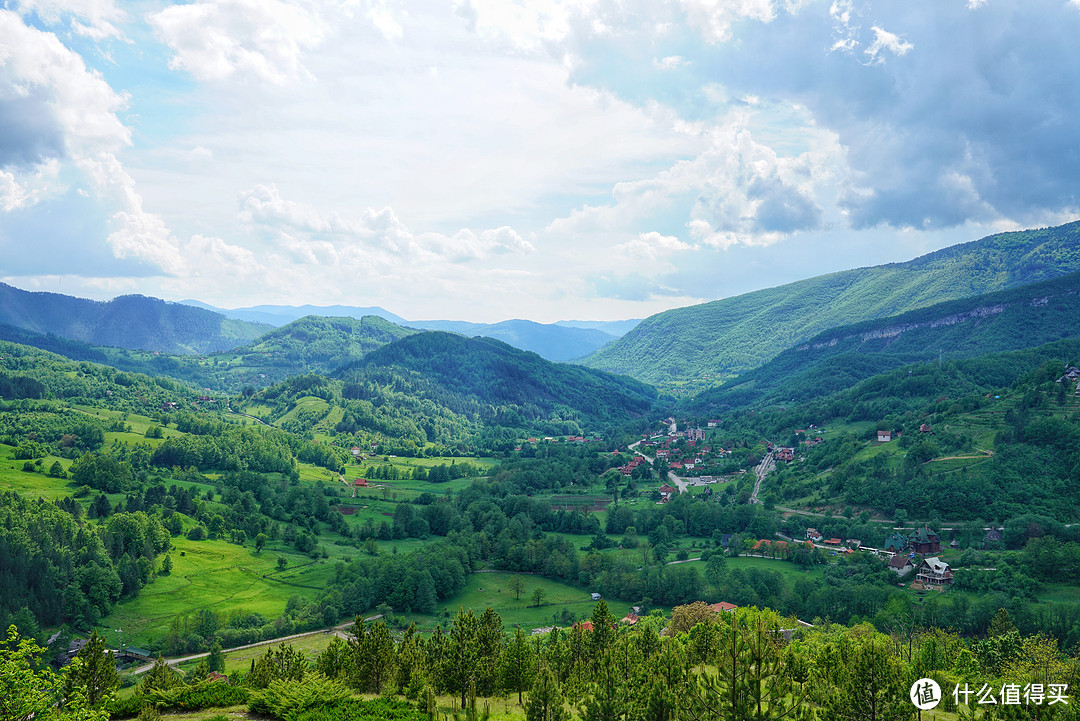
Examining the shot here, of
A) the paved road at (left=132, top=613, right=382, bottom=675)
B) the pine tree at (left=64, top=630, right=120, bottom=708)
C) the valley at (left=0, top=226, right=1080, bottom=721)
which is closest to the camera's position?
the pine tree at (left=64, top=630, right=120, bottom=708)

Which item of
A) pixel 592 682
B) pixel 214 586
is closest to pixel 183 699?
pixel 592 682

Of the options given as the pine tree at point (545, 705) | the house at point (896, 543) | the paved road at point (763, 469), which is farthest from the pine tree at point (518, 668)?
the paved road at point (763, 469)

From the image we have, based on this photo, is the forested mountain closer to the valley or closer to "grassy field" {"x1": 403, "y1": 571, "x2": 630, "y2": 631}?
the valley

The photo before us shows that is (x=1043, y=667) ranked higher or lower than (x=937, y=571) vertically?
higher

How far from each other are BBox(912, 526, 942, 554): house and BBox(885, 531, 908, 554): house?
4.45ft

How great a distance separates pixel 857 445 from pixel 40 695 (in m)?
149

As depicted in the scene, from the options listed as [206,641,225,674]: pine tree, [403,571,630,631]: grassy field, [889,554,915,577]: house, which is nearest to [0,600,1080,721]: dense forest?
[206,641,225,674]: pine tree

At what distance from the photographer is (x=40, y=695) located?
17516mm

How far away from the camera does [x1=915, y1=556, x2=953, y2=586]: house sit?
79625 mm

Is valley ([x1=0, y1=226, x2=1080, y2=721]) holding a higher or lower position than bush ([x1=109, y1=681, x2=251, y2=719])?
lower

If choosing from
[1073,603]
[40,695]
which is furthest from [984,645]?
[40,695]

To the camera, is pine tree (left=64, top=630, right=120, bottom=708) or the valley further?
the valley

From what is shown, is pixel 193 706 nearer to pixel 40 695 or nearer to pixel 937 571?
pixel 40 695

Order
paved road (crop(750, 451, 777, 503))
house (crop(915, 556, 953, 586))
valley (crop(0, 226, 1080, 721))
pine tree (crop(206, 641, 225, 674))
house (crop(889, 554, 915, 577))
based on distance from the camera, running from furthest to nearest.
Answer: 1. paved road (crop(750, 451, 777, 503))
2. house (crop(889, 554, 915, 577))
3. house (crop(915, 556, 953, 586))
4. pine tree (crop(206, 641, 225, 674))
5. valley (crop(0, 226, 1080, 721))
